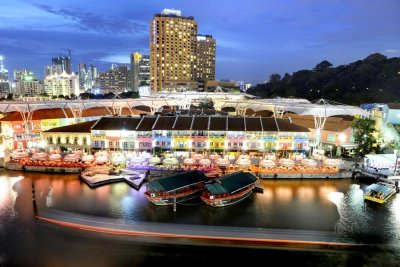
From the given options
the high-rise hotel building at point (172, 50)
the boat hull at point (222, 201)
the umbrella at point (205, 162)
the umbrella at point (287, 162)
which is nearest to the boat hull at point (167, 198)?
the boat hull at point (222, 201)

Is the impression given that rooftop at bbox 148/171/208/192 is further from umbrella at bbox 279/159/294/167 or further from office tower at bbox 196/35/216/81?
office tower at bbox 196/35/216/81

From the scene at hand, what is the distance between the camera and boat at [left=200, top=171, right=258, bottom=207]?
2788cm

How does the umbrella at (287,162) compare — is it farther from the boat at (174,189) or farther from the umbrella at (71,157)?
the umbrella at (71,157)

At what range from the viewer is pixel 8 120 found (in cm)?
4872

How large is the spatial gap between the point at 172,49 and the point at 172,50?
1.61 ft

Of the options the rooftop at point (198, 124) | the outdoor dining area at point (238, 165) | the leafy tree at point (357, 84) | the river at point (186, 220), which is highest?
the leafy tree at point (357, 84)

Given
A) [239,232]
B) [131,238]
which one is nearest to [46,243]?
[131,238]

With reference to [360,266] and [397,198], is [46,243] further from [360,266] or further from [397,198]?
[397,198]

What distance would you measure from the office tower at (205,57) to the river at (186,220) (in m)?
142

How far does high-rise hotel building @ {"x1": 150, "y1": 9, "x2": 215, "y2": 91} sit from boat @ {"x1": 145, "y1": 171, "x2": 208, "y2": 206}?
129 m

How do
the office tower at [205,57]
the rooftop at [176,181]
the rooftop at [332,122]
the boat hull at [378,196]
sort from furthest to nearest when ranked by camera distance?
1. the office tower at [205,57]
2. the rooftop at [332,122]
3. the boat hull at [378,196]
4. the rooftop at [176,181]

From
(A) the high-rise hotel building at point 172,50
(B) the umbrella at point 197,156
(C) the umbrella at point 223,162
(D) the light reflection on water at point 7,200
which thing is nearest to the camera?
(D) the light reflection on water at point 7,200

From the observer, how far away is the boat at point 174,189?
92.1 feet

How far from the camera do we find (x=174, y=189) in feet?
91.5
